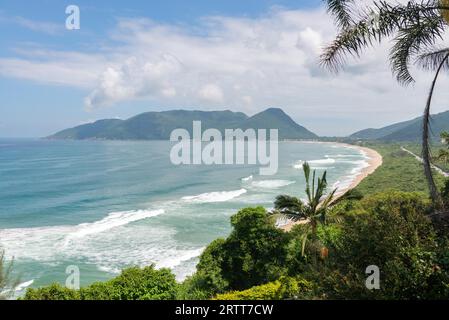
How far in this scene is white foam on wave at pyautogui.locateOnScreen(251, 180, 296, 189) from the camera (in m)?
65.8

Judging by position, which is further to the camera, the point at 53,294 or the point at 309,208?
the point at 309,208

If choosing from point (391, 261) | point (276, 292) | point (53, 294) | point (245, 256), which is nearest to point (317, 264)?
point (276, 292)

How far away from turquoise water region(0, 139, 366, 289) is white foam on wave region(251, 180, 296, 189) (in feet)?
0.54

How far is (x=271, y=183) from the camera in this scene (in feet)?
229

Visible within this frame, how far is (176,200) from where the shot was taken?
178 ft

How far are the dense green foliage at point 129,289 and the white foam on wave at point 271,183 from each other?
4997 cm

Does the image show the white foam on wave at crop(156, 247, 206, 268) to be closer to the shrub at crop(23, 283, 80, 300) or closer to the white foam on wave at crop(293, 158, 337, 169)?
the shrub at crop(23, 283, 80, 300)

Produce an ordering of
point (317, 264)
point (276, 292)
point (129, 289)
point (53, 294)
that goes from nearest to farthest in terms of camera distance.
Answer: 1. point (276, 292)
2. point (317, 264)
3. point (53, 294)
4. point (129, 289)

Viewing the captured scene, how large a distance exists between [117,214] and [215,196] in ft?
49.2

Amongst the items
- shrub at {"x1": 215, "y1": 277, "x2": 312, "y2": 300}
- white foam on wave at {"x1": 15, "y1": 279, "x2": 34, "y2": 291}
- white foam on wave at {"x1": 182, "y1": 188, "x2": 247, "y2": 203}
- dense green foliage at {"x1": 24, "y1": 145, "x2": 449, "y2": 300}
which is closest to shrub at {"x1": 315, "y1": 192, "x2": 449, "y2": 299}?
dense green foliage at {"x1": 24, "y1": 145, "x2": 449, "y2": 300}

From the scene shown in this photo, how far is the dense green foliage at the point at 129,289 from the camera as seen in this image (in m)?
14.3

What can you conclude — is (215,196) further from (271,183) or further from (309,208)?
(309,208)

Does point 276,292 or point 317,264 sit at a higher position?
point 317,264
